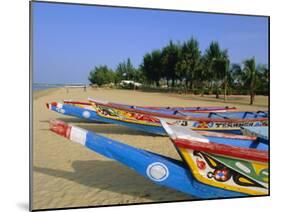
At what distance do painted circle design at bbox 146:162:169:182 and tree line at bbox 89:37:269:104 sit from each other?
0.58 meters

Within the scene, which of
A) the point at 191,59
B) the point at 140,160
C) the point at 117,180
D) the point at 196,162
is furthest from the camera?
the point at 191,59

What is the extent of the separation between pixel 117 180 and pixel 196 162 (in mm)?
540

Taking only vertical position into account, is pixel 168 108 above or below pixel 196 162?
above

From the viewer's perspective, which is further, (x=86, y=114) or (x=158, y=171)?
(x=86, y=114)

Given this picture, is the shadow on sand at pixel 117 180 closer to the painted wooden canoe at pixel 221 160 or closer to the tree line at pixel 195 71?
the painted wooden canoe at pixel 221 160

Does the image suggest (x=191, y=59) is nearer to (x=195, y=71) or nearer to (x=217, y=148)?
(x=195, y=71)

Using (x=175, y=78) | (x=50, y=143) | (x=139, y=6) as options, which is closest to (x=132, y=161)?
(x=50, y=143)

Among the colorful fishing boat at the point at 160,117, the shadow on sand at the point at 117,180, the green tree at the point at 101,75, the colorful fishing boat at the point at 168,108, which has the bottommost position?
the shadow on sand at the point at 117,180

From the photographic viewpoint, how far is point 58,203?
2.63 meters

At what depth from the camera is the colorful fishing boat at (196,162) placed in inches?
98.9

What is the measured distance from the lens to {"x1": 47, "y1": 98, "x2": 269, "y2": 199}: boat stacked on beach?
255 centimetres

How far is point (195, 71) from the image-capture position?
2.97 metres

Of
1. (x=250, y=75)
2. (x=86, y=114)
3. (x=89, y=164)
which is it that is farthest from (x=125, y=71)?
(x=250, y=75)

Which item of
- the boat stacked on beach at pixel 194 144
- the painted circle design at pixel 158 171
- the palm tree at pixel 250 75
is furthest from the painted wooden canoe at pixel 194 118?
the painted circle design at pixel 158 171
